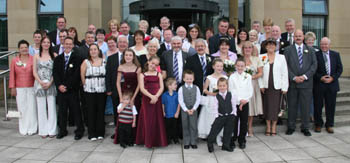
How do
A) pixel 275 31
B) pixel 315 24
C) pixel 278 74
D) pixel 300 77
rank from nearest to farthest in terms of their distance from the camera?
pixel 278 74
pixel 300 77
pixel 275 31
pixel 315 24

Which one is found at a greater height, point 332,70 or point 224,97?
point 332,70

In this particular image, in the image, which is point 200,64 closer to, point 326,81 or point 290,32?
point 326,81

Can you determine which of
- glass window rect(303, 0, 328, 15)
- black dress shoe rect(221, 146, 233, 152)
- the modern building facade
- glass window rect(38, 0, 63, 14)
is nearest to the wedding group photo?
black dress shoe rect(221, 146, 233, 152)

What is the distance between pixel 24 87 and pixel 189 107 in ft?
11.8

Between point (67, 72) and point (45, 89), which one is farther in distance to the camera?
point (45, 89)

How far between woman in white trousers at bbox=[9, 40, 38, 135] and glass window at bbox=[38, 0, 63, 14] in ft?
18.0

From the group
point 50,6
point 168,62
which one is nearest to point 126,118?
point 168,62

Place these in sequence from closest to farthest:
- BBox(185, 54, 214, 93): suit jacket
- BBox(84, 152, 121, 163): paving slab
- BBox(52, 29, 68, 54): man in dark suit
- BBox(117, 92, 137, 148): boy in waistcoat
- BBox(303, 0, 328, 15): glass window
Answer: BBox(84, 152, 121, 163): paving slab < BBox(117, 92, 137, 148): boy in waistcoat < BBox(185, 54, 214, 93): suit jacket < BBox(52, 29, 68, 54): man in dark suit < BBox(303, 0, 328, 15): glass window

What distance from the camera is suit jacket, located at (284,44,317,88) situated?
614 cm

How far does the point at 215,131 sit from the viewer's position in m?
5.20

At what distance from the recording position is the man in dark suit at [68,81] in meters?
5.88

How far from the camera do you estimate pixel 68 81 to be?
586cm

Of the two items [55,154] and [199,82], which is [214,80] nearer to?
[199,82]

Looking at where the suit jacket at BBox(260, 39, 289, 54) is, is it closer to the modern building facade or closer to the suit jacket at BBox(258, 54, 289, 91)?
the suit jacket at BBox(258, 54, 289, 91)
